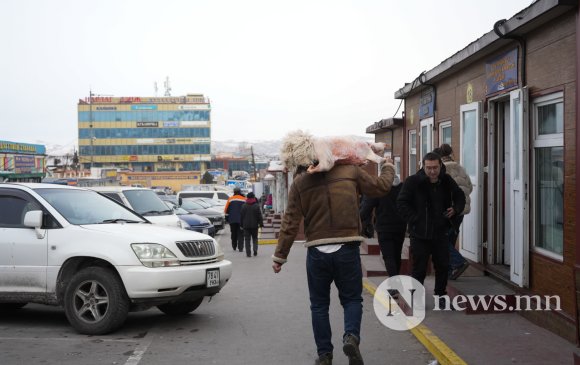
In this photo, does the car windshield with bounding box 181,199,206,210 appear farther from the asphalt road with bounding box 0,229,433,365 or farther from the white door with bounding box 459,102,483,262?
the white door with bounding box 459,102,483,262

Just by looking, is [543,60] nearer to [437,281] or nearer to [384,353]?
[437,281]

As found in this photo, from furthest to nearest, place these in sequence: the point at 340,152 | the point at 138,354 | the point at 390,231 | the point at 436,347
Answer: the point at 390,231, the point at 138,354, the point at 436,347, the point at 340,152

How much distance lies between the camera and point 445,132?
1195 cm

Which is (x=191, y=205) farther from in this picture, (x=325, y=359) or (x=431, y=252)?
(x=325, y=359)

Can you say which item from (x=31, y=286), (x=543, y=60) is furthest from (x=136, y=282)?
(x=543, y=60)

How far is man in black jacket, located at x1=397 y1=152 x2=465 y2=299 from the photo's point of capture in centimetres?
738

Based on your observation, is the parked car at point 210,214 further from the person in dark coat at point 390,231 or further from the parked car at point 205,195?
the person in dark coat at point 390,231

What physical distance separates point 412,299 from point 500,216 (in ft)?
6.75

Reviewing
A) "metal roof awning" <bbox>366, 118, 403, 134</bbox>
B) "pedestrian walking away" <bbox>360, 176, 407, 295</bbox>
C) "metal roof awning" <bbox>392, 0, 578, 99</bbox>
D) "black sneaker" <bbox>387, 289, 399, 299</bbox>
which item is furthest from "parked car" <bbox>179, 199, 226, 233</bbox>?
"black sneaker" <bbox>387, 289, 399, 299</bbox>

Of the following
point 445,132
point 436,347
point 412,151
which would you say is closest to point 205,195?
point 412,151

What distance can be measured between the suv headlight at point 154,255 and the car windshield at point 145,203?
710 cm

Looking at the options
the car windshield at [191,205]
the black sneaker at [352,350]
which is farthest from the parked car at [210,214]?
the black sneaker at [352,350]

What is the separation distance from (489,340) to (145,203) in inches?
390

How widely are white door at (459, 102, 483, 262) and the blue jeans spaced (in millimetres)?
4401
